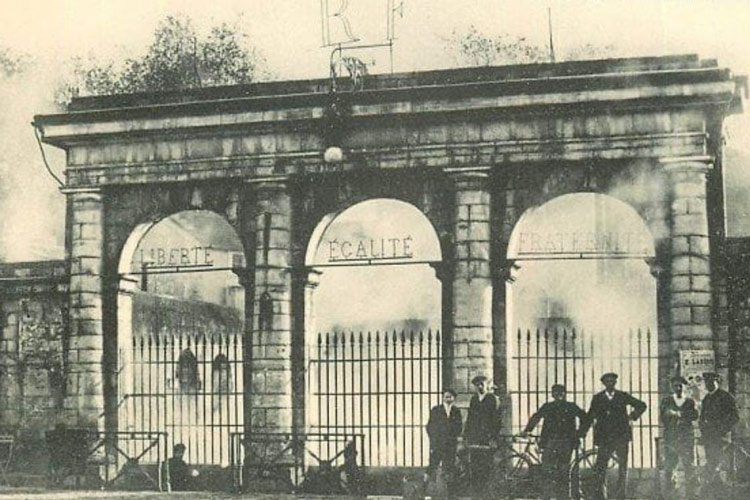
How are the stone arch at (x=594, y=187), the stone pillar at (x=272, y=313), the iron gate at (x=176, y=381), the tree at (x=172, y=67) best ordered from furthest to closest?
the tree at (x=172, y=67)
the iron gate at (x=176, y=381)
the stone pillar at (x=272, y=313)
the stone arch at (x=594, y=187)

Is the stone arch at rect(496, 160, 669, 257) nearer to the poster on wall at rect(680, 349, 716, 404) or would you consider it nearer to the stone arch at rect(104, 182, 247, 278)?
the poster on wall at rect(680, 349, 716, 404)

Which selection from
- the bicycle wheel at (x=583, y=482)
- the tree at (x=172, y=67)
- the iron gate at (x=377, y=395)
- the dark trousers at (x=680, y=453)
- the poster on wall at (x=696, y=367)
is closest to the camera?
the bicycle wheel at (x=583, y=482)

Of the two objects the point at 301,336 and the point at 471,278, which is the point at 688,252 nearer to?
the point at 471,278

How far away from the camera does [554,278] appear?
40.8m

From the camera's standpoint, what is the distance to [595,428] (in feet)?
48.9

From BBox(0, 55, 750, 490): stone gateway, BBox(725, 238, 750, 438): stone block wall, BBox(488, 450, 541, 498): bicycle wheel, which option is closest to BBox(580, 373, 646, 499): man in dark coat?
BBox(488, 450, 541, 498): bicycle wheel

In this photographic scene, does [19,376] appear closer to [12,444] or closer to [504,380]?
[12,444]

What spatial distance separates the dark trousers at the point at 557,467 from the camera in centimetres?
1500

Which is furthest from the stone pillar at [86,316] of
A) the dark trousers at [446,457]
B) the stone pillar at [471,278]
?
the dark trousers at [446,457]

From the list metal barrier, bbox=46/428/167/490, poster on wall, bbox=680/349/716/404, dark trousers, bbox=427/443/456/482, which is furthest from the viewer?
metal barrier, bbox=46/428/167/490

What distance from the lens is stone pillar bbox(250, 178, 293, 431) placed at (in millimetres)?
18312

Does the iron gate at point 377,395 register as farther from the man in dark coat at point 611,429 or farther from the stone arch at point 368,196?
the man in dark coat at point 611,429

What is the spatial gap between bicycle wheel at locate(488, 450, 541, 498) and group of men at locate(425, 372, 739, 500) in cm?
33

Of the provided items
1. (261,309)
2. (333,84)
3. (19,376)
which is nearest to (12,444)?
(19,376)
